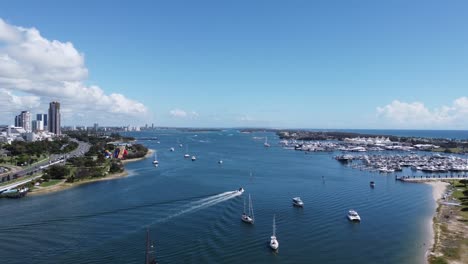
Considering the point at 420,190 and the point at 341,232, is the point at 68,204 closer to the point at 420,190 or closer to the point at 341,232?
the point at 341,232

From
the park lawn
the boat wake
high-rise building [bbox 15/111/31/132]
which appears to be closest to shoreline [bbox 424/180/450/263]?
the boat wake

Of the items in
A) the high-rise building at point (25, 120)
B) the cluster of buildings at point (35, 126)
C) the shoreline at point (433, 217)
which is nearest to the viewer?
the shoreline at point (433, 217)

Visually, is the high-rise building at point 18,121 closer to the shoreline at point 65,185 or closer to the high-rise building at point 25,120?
the high-rise building at point 25,120

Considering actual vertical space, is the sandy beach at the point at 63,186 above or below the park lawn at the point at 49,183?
below

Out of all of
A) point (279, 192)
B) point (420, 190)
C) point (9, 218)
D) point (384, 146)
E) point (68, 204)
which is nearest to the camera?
point (9, 218)

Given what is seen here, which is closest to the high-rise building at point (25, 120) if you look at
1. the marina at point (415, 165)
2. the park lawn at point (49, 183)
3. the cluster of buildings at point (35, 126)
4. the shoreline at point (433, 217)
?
the cluster of buildings at point (35, 126)

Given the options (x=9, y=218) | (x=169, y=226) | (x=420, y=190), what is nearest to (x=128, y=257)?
(x=169, y=226)
